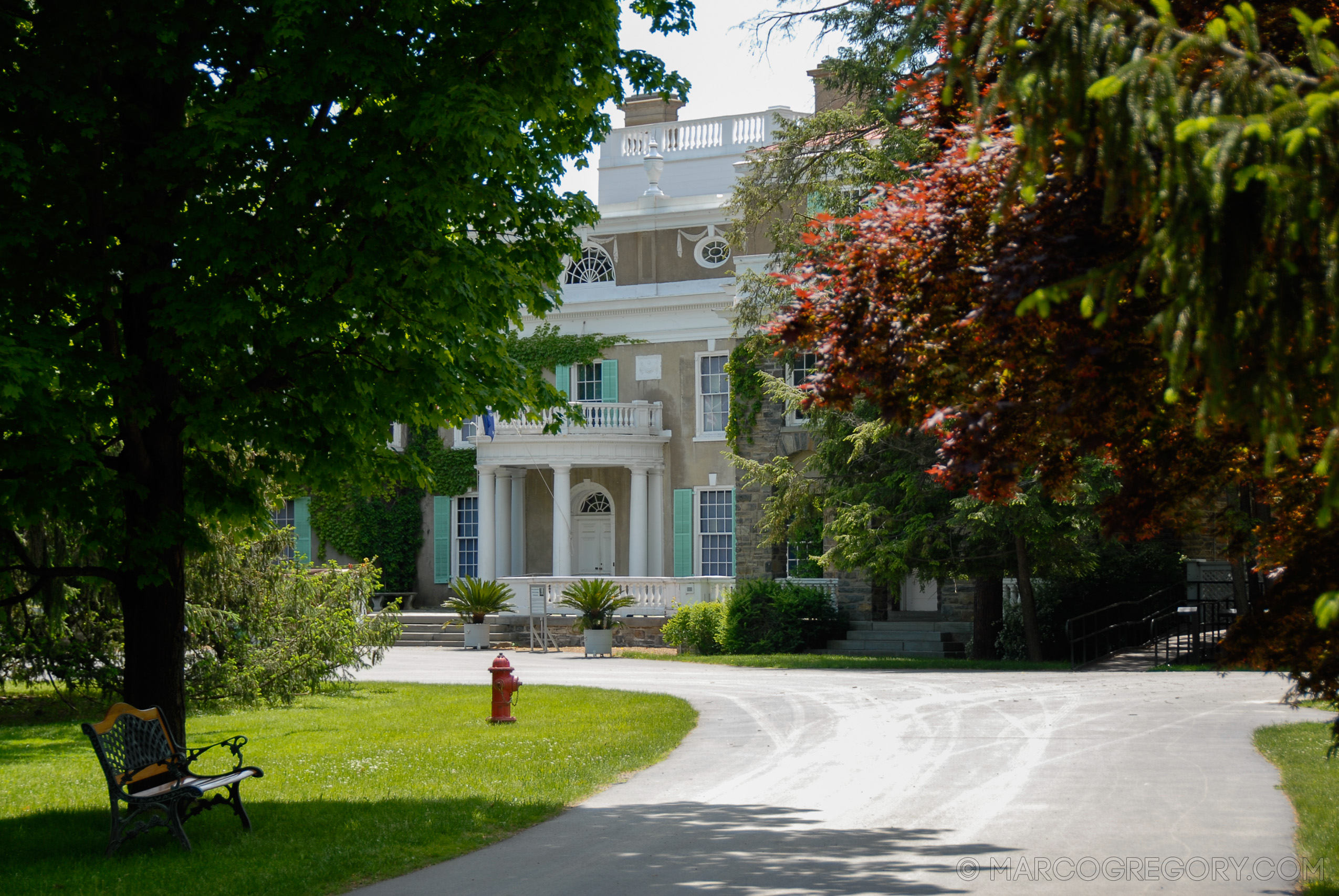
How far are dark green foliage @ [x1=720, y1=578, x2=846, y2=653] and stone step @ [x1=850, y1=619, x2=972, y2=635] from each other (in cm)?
84

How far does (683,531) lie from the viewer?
31828 millimetres

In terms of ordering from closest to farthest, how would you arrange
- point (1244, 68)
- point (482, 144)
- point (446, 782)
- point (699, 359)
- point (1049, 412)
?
1. point (1244, 68)
2. point (1049, 412)
3. point (482, 144)
4. point (446, 782)
5. point (699, 359)

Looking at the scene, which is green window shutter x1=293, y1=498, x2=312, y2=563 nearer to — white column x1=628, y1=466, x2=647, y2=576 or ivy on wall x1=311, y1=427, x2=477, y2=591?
ivy on wall x1=311, y1=427, x2=477, y2=591

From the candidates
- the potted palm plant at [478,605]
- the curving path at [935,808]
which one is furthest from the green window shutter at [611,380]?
the curving path at [935,808]

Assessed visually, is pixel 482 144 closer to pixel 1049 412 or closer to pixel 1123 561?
pixel 1049 412

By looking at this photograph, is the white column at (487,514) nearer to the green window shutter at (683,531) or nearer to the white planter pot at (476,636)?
the white planter pot at (476,636)

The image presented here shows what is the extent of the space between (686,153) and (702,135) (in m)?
0.67

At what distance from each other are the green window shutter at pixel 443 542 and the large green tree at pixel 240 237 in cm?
2540

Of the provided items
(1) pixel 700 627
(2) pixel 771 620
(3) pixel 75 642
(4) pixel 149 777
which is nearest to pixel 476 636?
(1) pixel 700 627

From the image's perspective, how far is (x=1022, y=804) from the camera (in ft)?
28.6

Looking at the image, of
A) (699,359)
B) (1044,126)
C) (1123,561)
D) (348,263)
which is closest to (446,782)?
(348,263)

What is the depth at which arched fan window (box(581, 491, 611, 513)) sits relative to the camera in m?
34.1

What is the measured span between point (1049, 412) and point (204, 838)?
5.97m

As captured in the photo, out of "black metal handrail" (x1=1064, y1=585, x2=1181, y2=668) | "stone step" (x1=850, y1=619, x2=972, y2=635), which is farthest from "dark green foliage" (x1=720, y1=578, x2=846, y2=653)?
"black metal handrail" (x1=1064, y1=585, x2=1181, y2=668)
